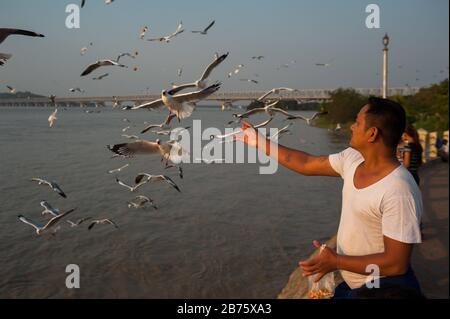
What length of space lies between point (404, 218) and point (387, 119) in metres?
0.48

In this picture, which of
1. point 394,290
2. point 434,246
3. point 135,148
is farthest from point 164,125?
point 434,246

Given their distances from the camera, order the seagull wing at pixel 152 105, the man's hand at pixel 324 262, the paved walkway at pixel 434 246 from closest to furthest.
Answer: the man's hand at pixel 324 262, the seagull wing at pixel 152 105, the paved walkway at pixel 434 246

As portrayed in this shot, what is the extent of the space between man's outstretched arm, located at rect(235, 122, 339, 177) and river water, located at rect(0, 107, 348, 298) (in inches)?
69.6

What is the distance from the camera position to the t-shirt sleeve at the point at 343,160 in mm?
2221

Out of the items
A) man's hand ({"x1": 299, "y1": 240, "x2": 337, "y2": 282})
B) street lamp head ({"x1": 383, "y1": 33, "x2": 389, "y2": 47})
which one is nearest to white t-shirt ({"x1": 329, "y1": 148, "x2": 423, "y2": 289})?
man's hand ({"x1": 299, "y1": 240, "x2": 337, "y2": 282})

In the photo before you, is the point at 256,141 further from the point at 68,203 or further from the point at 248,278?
the point at 68,203

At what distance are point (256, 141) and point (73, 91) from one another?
2045 millimetres

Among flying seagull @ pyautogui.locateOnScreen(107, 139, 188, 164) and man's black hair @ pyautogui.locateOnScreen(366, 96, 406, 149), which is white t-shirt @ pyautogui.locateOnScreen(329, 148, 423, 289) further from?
flying seagull @ pyautogui.locateOnScreen(107, 139, 188, 164)

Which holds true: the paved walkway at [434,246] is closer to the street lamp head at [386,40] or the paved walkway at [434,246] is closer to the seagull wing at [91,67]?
the seagull wing at [91,67]

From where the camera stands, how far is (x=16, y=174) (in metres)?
5.67

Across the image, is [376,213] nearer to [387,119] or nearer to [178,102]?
[387,119]

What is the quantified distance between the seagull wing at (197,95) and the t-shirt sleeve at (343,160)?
771 millimetres

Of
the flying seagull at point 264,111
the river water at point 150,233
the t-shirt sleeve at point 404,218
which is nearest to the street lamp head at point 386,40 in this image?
the river water at point 150,233

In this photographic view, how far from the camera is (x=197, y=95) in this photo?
239 cm
